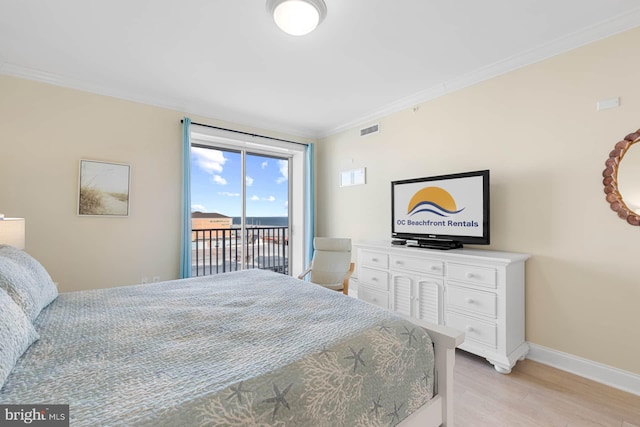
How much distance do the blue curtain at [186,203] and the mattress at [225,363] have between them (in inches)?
72.3

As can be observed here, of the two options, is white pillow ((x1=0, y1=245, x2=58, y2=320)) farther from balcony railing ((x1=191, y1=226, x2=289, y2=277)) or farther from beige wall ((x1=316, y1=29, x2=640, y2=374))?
beige wall ((x1=316, y1=29, x2=640, y2=374))

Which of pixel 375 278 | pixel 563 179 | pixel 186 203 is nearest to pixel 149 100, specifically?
pixel 186 203

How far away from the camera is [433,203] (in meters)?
3.01

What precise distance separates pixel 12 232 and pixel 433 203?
11.8 ft

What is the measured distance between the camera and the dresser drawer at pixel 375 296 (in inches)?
121

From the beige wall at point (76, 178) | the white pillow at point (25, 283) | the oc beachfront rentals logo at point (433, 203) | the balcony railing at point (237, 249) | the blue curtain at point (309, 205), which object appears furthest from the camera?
the blue curtain at point (309, 205)

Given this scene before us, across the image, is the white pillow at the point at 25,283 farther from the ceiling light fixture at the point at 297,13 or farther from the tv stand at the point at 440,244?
the tv stand at the point at 440,244

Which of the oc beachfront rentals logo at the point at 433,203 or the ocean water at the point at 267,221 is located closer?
the oc beachfront rentals logo at the point at 433,203

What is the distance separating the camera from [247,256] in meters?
4.80

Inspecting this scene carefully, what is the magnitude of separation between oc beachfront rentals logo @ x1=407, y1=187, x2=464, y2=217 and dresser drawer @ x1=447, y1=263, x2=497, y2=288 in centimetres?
61

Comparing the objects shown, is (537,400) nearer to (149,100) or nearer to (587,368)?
(587,368)

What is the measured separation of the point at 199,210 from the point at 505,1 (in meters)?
4.14

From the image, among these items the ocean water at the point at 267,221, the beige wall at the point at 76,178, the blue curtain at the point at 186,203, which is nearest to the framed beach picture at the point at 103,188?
the beige wall at the point at 76,178

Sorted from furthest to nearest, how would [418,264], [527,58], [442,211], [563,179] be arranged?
[442,211] → [418,264] → [527,58] → [563,179]
